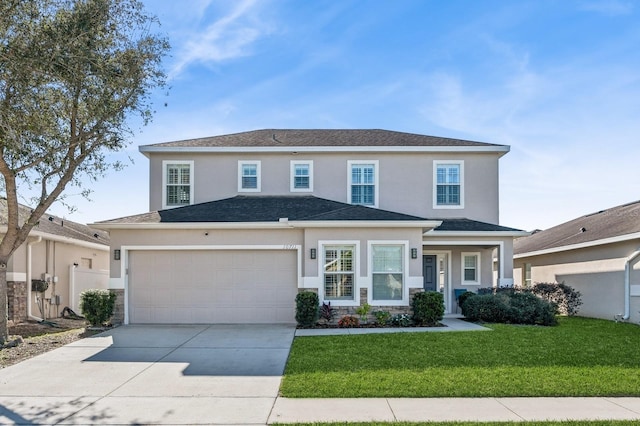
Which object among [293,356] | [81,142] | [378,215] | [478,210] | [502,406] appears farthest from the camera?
[478,210]

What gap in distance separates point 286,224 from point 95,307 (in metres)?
5.32

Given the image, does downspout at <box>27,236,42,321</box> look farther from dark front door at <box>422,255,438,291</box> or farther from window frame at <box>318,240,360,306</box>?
dark front door at <box>422,255,438,291</box>

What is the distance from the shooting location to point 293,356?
357 inches

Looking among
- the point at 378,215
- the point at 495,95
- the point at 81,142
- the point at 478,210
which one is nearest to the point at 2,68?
the point at 81,142

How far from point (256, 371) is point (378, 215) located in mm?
6221

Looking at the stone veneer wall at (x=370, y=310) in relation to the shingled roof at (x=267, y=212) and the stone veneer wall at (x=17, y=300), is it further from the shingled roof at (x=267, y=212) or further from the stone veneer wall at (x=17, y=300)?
the stone veneer wall at (x=17, y=300)

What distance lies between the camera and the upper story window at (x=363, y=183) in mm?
16641

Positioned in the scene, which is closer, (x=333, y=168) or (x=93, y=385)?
(x=93, y=385)

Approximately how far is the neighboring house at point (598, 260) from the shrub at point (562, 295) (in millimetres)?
610

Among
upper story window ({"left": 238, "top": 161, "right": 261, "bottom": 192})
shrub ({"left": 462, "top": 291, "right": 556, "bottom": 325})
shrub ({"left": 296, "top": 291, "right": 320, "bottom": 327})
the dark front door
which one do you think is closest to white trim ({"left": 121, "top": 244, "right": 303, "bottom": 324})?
shrub ({"left": 296, "top": 291, "right": 320, "bottom": 327})

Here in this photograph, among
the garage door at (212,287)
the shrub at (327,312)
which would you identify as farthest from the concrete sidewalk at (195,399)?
the garage door at (212,287)

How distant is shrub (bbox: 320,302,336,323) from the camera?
1271 centimetres

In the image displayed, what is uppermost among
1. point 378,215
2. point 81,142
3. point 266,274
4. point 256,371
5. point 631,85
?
point 631,85

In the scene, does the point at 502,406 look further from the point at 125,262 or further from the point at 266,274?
the point at 125,262
